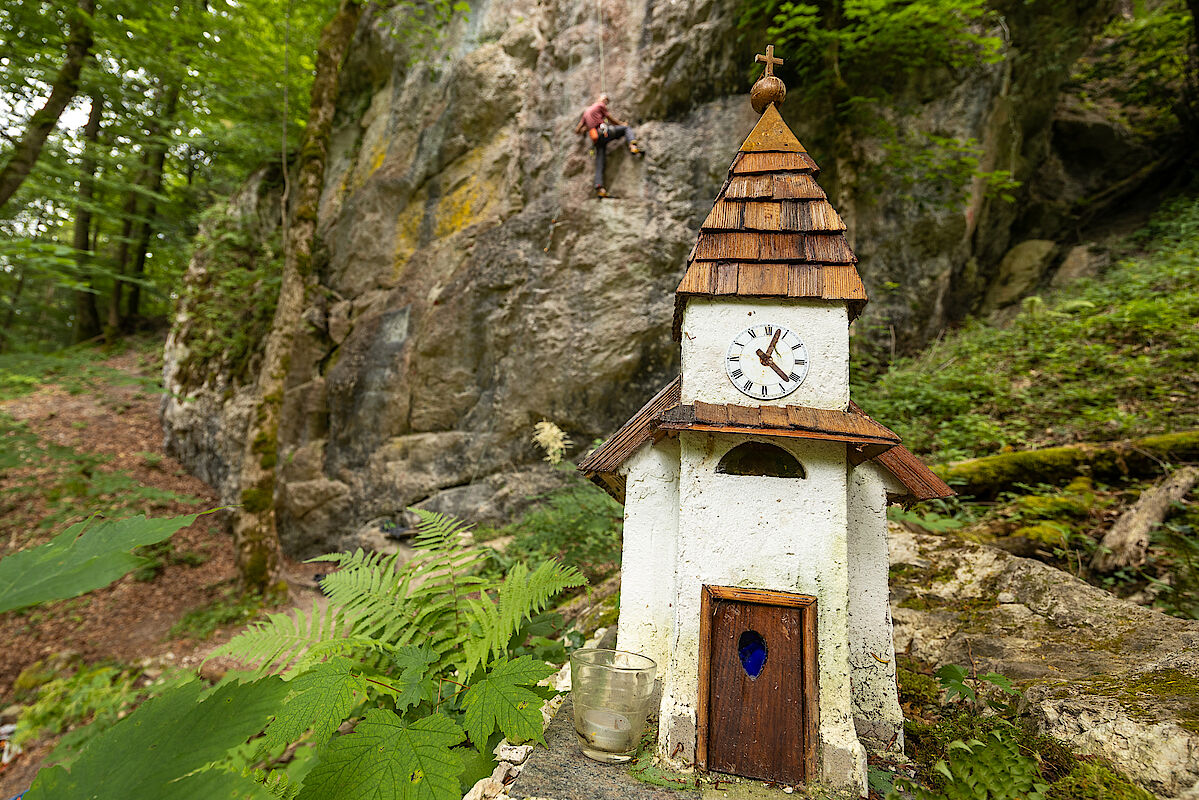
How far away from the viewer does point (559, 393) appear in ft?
24.6

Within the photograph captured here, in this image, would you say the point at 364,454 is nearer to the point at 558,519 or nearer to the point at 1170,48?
the point at 558,519

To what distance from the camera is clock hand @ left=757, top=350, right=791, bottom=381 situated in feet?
8.69

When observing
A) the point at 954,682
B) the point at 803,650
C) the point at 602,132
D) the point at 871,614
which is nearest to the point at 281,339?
the point at 602,132

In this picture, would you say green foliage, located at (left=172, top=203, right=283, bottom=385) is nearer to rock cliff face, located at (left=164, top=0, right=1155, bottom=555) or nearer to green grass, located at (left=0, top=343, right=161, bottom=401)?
rock cliff face, located at (left=164, top=0, right=1155, bottom=555)

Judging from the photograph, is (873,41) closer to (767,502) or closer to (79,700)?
(767,502)

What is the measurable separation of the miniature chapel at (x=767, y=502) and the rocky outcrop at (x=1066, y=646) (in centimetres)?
79

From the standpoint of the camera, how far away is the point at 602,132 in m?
7.64

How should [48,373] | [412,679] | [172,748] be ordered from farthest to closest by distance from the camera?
1. [48,373]
2. [412,679]
3. [172,748]

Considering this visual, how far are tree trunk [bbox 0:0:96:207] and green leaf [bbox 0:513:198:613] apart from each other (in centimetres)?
834

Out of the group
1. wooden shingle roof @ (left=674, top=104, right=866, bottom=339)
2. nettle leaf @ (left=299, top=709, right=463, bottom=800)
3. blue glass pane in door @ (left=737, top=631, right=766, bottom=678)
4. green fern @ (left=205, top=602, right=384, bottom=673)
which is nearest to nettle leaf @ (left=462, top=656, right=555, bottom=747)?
nettle leaf @ (left=299, top=709, right=463, bottom=800)

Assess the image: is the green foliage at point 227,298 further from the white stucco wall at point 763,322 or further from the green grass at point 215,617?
the white stucco wall at point 763,322

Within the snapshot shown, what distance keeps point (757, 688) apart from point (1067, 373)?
6469mm

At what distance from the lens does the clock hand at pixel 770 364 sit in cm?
265

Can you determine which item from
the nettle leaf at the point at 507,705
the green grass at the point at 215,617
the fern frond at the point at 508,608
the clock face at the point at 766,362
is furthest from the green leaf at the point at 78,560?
the green grass at the point at 215,617
